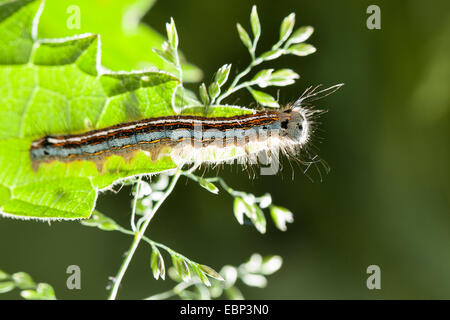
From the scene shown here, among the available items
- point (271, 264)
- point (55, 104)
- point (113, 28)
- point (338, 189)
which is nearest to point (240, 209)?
point (271, 264)

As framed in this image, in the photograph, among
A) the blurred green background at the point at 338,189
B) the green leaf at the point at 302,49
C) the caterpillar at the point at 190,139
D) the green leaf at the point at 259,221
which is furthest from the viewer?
the blurred green background at the point at 338,189

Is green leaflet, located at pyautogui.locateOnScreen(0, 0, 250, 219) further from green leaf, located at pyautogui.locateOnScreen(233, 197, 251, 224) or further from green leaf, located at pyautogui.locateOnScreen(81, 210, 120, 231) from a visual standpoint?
green leaf, located at pyautogui.locateOnScreen(233, 197, 251, 224)

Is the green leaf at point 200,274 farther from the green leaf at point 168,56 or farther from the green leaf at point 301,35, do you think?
the green leaf at point 301,35

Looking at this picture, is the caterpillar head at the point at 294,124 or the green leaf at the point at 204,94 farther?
the caterpillar head at the point at 294,124

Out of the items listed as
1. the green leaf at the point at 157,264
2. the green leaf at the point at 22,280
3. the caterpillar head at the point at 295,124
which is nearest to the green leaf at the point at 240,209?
the green leaf at the point at 157,264

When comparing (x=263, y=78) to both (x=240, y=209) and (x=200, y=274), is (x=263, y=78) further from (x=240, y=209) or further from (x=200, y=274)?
(x=200, y=274)
